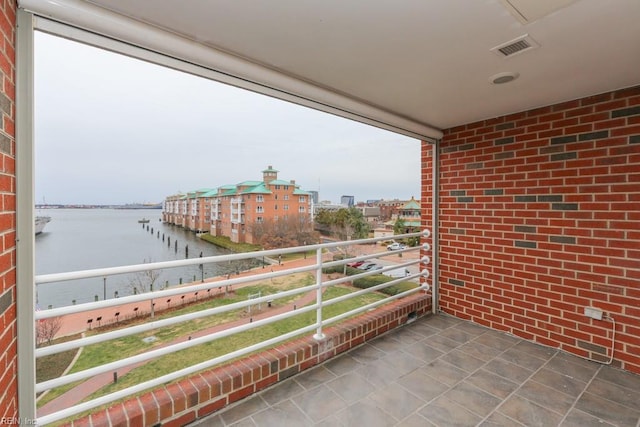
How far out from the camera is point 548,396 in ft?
5.64

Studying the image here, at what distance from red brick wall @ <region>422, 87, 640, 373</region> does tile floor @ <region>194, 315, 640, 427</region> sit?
12.2 inches

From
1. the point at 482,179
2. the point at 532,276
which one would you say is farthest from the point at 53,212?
A: the point at 532,276

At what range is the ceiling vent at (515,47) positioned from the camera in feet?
4.52

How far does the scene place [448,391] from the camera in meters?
1.75

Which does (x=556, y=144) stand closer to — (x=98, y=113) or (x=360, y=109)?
(x=360, y=109)

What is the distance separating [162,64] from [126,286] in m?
2.59

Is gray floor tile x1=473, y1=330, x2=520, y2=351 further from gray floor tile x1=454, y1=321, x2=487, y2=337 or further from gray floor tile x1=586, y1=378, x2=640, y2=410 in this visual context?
gray floor tile x1=586, y1=378, x2=640, y2=410

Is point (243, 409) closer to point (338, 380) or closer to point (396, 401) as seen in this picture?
point (338, 380)

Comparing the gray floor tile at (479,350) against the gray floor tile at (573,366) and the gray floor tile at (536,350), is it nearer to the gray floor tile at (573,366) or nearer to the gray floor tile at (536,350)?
the gray floor tile at (536,350)

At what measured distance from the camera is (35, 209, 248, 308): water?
147 cm

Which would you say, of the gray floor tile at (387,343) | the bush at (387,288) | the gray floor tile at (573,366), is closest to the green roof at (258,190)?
the bush at (387,288)

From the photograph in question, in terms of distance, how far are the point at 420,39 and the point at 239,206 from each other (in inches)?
136

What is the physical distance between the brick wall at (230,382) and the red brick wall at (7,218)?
443 millimetres

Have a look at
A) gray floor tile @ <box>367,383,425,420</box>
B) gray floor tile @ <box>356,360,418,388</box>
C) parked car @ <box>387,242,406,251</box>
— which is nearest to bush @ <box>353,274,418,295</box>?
parked car @ <box>387,242,406,251</box>
